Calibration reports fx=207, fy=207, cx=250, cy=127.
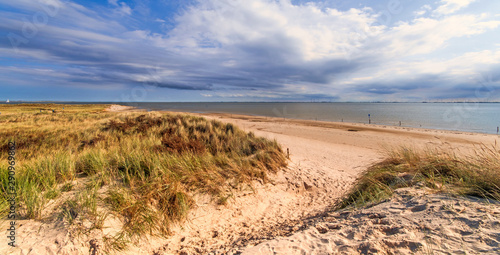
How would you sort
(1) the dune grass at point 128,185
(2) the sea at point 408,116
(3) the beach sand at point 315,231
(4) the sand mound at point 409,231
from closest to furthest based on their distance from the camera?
(4) the sand mound at point 409,231 → (3) the beach sand at point 315,231 → (1) the dune grass at point 128,185 → (2) the sea at point 408,116

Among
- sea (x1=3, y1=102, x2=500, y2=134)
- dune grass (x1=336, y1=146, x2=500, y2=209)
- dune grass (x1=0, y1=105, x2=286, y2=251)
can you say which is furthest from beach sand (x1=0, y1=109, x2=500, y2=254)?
sea (x1=3, y1=102, x2=500, y2=134)

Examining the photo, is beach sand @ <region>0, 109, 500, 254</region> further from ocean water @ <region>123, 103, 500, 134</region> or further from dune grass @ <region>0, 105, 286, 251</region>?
Result: ocean water @ <region>123, 103, 500, 134</region>

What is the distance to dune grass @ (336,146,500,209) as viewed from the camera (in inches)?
136

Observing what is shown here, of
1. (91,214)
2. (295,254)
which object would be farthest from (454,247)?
(91,214)

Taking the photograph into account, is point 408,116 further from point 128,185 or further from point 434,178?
point 128,185

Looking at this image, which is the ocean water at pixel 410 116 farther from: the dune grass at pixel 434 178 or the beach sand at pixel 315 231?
the beach sand at pixel 315 231

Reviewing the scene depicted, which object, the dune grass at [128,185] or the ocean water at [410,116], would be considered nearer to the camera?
the dune grass at [128,185]

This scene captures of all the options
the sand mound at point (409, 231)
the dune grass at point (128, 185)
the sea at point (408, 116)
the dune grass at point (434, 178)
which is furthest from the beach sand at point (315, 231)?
the sea at point (408, 116)

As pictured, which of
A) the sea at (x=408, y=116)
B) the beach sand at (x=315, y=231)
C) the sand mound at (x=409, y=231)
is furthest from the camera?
the sea at (x=408, y=116)

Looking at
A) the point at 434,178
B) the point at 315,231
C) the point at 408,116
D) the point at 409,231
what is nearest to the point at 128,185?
the point at 315,231

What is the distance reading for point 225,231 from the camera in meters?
4.22

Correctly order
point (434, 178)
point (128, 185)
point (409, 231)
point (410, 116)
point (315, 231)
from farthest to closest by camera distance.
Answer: point (410, 116) < point (128, 185) < point (434, 178) < point (315, 231) < point (409, 231)

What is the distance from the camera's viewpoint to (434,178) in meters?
4.15

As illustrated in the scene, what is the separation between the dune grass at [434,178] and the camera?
3451mm
